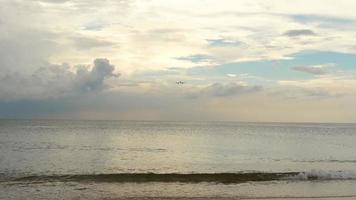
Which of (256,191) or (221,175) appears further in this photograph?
(221,175)

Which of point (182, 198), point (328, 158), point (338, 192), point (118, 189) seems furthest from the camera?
point (328, 158)

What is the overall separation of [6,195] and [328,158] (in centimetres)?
3528

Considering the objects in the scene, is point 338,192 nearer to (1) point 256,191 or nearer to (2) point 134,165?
(1) point 256,191

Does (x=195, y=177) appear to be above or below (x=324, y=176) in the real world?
above

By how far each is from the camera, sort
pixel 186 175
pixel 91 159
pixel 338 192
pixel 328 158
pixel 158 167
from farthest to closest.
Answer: pixel 328 158, pixel 91 159, pixel 158 167, pixel 186 175, pixel 338 192

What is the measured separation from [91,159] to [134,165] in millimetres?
6446

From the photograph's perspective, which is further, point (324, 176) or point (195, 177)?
point (324, 176)

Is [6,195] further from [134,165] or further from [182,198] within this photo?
[134,165]

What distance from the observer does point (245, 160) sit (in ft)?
144

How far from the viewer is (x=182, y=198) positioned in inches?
818

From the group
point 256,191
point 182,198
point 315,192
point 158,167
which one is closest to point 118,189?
point 182,198

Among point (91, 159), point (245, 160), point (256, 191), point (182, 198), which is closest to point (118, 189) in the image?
point (182, 198)

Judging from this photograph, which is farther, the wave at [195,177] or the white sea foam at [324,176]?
the white sea foam at [324,176]

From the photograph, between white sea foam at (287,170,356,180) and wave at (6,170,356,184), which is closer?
wave at (6,170,356,184)
